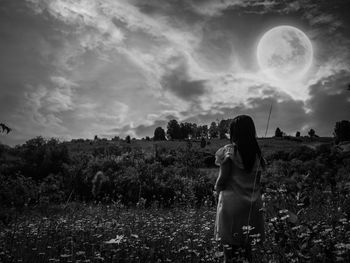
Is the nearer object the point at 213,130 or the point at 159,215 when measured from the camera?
the point at 159,215

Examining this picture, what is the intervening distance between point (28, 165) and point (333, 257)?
29.4m

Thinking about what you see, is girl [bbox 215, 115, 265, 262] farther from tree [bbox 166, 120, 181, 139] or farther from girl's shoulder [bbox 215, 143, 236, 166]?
tree [bbox 166, 120, 181, 139]

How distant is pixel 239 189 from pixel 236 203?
0.54ft

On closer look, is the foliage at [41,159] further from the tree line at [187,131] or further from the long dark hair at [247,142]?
the tree line at [187,131]

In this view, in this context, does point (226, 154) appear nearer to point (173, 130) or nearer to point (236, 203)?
point (236, 203)

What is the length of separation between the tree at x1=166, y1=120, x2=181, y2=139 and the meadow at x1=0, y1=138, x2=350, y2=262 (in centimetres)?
7726

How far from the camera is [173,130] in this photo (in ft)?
385

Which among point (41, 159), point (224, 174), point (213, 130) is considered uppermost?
point (213, 130)

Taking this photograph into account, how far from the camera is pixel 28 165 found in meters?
28.4

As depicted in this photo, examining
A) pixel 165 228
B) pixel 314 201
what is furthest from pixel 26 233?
pixel 314 201

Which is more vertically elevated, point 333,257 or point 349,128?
point 349,128

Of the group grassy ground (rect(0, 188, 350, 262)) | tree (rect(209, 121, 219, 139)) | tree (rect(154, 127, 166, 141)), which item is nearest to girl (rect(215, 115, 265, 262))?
grassy ground (rect(0, 188, 350, 262))

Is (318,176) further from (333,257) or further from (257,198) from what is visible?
(333,257)

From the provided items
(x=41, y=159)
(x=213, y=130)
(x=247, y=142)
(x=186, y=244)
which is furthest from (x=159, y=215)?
(x=213, y=130)
